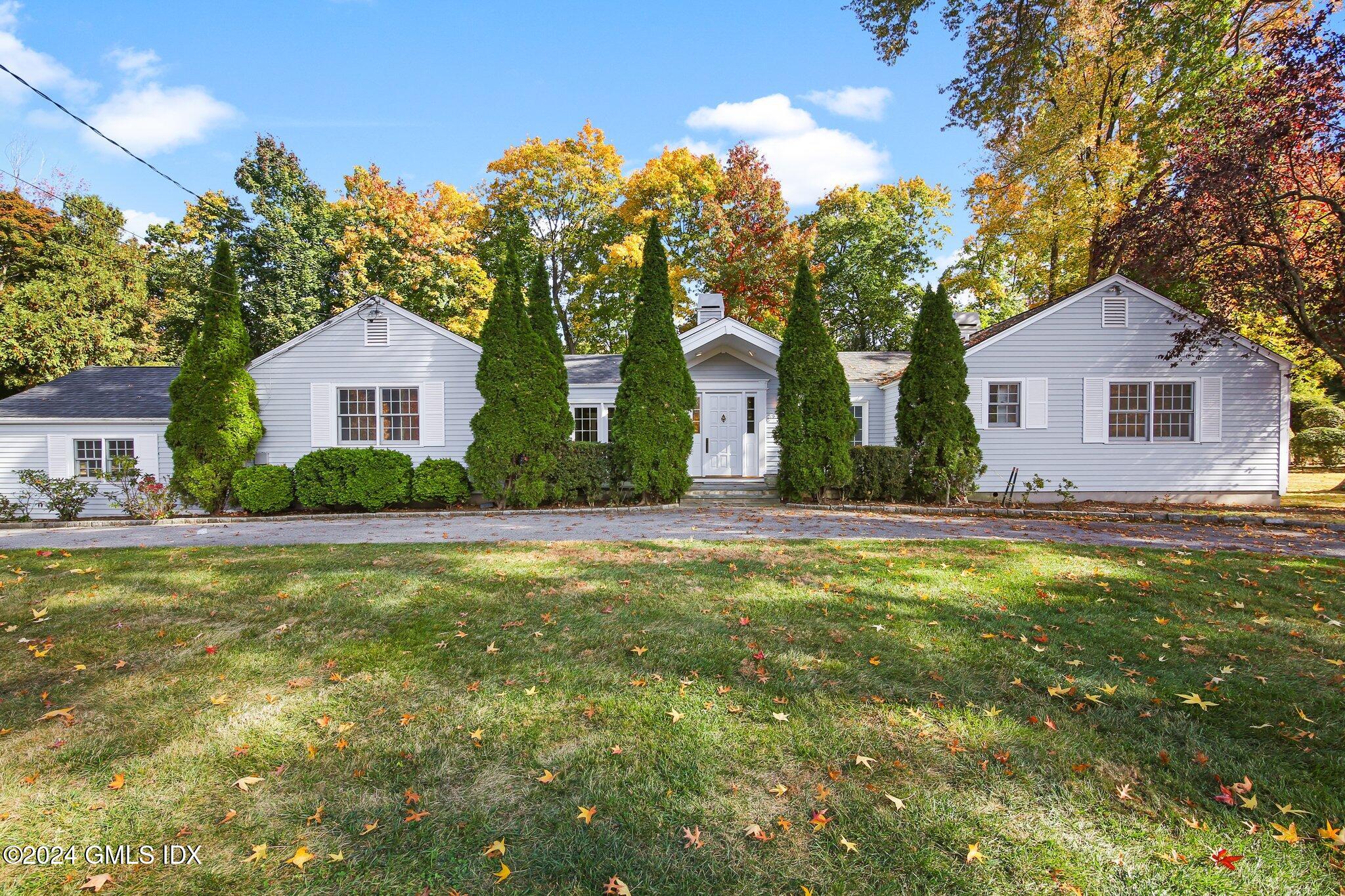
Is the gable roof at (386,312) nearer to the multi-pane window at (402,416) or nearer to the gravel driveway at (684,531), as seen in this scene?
the multi-pane window at (402,416)

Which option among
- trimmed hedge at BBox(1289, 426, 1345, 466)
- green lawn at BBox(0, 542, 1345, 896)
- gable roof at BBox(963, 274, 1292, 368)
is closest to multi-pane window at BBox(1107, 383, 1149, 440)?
gable roof at BBox(963, 274, 1292, 368)

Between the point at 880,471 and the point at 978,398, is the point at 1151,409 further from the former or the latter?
the point at 880,471

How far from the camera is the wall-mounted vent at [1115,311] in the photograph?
13.2 m

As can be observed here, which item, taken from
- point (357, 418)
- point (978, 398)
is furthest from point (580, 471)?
point (978, 398)

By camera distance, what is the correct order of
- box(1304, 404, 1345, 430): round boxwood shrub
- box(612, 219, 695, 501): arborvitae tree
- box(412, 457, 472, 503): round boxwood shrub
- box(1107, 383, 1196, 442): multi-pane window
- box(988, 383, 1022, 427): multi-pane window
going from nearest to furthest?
1. box(412, 457, 472, 503): round boxwood shrub
2. box(612, 219, 695, 501): arborvitae tree
3. box(1107, 383, 1196, 442): multi-pane window
4. box(988, 383, 1022, 427): multi-pane window
5. box(1304, 404, 1345, 430): round boxwood shrub

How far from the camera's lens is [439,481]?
40.3 ft

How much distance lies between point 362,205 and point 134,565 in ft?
71.8

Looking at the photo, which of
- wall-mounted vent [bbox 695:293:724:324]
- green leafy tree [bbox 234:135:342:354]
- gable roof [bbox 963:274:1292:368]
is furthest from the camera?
green leafy tree [bbox 234:135:342:354]

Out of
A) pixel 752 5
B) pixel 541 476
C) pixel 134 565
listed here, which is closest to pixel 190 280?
pixel 541 476

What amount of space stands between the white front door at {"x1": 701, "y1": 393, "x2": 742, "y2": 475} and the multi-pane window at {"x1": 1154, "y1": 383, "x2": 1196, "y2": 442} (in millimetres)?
9648

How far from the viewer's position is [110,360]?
73.5 ft

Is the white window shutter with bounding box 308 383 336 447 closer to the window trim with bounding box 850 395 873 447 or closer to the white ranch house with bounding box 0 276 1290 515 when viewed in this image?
the white ranch house with bounding box 0 276 1290 515

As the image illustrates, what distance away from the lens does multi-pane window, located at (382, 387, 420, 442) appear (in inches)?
553

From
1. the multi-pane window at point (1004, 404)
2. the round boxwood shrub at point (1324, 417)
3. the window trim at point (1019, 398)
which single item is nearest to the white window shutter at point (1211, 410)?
the window trim at point (1019, 398)
